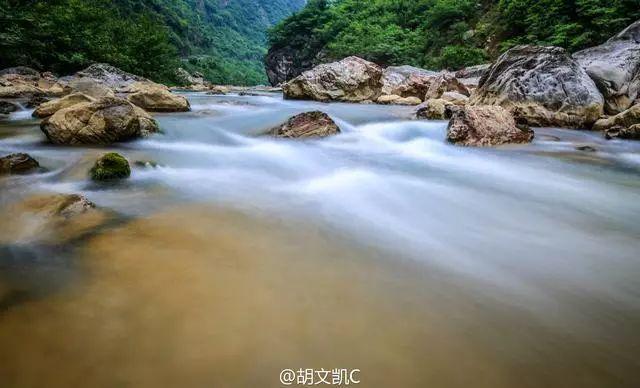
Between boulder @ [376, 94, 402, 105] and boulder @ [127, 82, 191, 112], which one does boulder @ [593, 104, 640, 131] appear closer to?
boulder @ [376, 94, 402, 105]

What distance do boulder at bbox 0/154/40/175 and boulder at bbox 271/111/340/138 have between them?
3.36m

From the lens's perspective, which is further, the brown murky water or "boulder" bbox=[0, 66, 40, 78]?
"boulder" bbox=[0, 66, 40, 78]

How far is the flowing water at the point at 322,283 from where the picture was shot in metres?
1.36

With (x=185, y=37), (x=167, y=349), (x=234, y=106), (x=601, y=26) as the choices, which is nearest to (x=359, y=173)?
(x=167, y=349)

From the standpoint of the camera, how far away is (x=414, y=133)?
674cm

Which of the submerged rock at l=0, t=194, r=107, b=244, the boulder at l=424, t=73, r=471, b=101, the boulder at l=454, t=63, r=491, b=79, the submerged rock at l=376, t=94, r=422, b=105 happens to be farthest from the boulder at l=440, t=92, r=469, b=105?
the submerged rock at l=0, t=194, r=107, b=244

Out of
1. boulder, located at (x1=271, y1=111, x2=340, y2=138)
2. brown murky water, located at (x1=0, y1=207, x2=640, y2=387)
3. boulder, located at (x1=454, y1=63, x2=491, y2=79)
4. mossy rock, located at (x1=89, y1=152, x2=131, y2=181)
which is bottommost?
brown murky water, located at (x1=0, y1=207, x2=640, y2=387)

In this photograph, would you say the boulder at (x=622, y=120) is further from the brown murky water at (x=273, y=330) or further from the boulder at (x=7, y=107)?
the boulder at (x=7, y=107)

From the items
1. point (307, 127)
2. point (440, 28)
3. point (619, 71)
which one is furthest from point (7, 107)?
point (440, 28)

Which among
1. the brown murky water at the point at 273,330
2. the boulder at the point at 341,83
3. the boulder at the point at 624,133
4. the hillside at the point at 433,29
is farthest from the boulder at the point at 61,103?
the hillside at the point at 433,29

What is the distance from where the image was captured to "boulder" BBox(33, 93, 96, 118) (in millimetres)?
6032

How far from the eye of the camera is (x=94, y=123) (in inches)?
190

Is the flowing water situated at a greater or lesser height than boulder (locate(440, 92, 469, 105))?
lesser

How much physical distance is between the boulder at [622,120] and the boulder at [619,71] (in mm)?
1052
